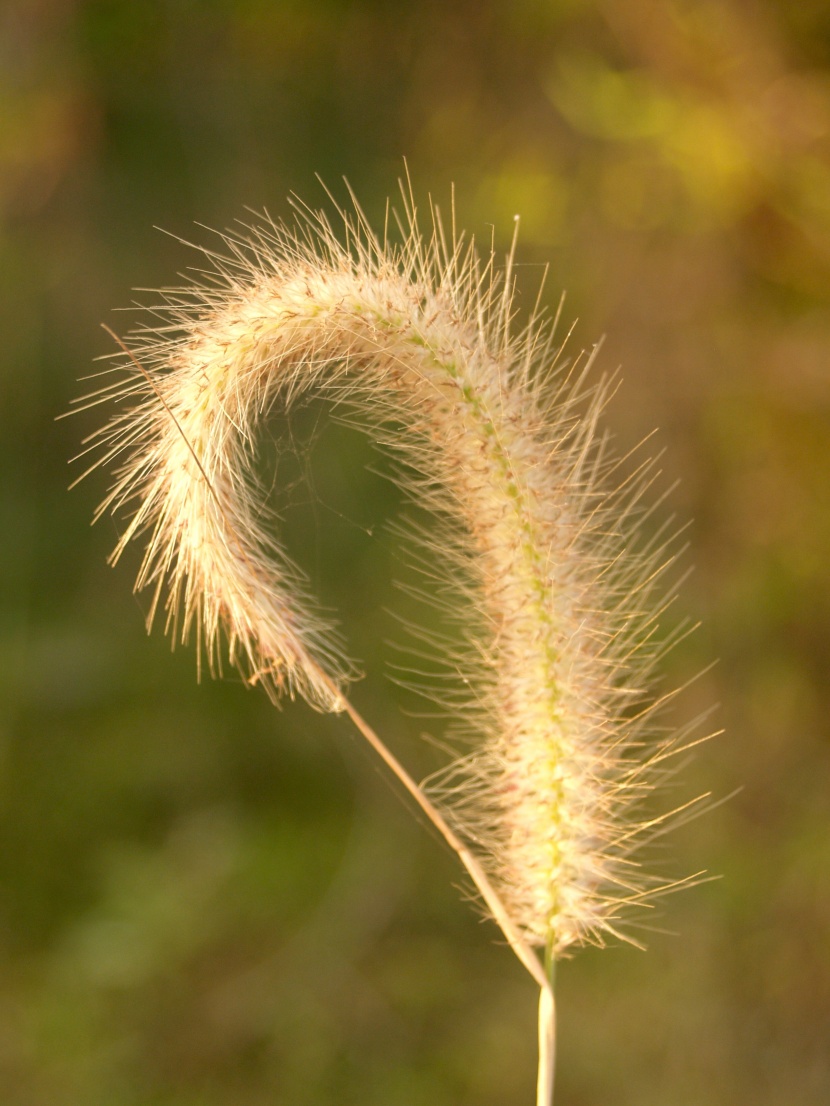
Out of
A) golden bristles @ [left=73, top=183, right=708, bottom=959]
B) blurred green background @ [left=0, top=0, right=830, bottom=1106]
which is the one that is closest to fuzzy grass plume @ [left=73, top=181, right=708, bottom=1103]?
golden bristles @ [left=73, top=183, right=708, bottom=959]

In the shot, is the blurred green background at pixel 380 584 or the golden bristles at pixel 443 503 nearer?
the golden bristles at pixel 443 503

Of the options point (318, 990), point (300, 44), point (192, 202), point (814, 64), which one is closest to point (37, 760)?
point (318, 990)

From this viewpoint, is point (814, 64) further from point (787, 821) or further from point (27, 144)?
point (27, 144)

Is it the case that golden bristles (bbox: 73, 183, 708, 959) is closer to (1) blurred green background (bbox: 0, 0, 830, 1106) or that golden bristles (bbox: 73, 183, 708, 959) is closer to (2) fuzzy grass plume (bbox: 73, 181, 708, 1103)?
(2) fuzzy grass plume (bbox: 73, 181, 708, 1103)

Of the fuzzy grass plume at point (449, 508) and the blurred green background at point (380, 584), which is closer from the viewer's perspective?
the fuzzy grass plume at point (449, 508)

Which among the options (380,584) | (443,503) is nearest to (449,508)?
(443,503)

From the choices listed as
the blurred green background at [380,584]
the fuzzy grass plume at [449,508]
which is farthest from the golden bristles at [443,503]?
the blurred green background at [380,584]

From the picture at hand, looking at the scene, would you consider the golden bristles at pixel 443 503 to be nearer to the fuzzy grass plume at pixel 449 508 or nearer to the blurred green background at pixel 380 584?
the fuzzy grass plume at pixel 449 508

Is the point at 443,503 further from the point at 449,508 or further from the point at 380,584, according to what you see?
the point at 380,584
